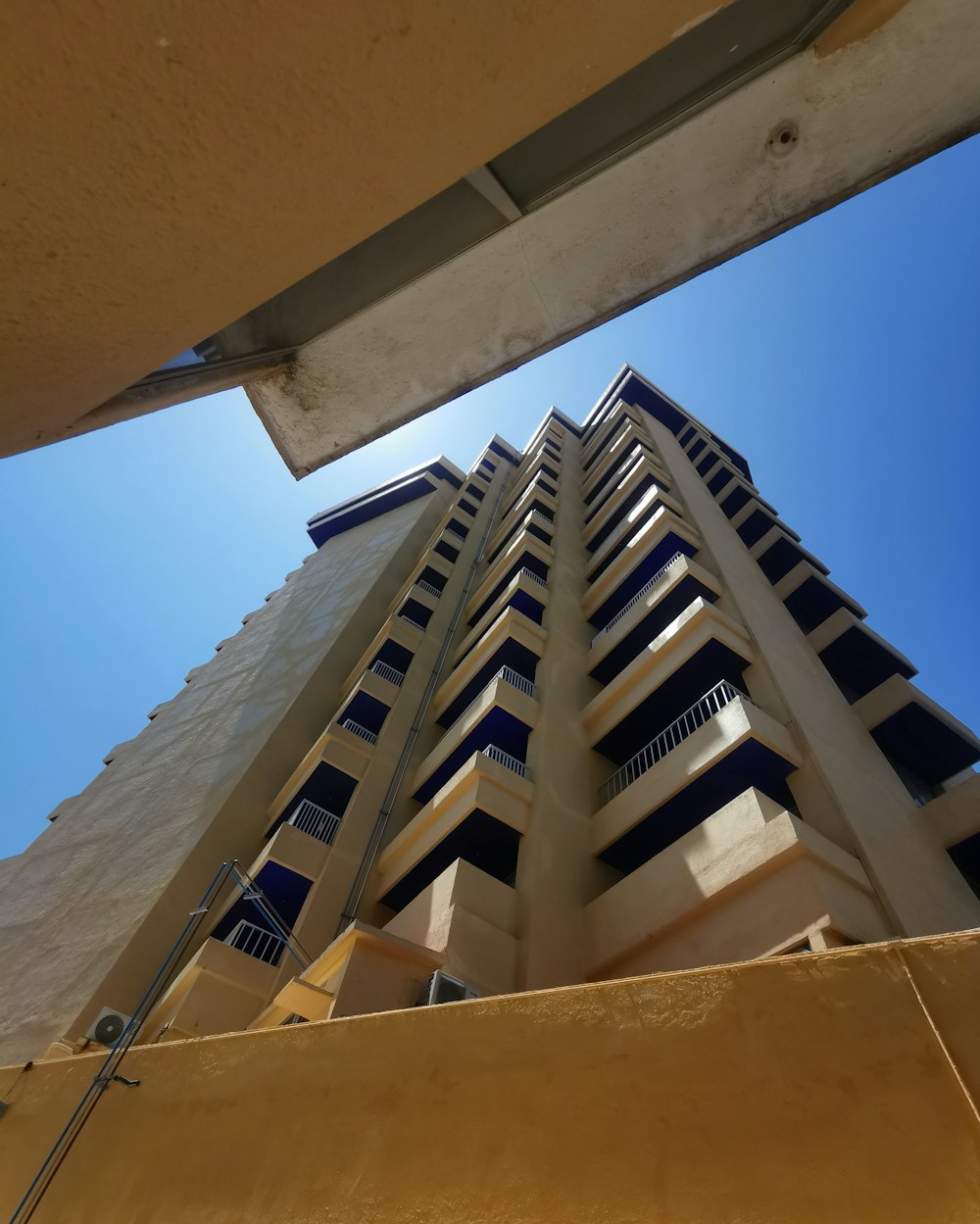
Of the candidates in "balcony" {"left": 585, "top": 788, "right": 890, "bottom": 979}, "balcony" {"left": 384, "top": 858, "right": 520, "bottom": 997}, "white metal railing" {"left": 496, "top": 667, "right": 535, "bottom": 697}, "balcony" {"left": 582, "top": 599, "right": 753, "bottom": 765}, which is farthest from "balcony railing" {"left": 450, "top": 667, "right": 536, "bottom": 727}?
"balcony" {"left": 585, "top": 788, "right": 890, "bottom": 979}

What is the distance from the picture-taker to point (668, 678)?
1255 centimetres

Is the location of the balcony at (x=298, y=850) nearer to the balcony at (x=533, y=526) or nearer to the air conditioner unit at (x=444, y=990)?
the air conditioner unit at (x=444, y=990)

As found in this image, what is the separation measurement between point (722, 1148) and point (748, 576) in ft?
50.9

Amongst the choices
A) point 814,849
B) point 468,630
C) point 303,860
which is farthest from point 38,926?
point 814,849

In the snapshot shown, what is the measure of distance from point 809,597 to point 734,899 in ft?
44.0

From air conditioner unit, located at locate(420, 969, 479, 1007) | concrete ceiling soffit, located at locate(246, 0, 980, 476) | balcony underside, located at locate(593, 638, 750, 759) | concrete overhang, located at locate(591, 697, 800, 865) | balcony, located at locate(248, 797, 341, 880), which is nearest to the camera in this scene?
concrete ceiling soffit, located at locate(246, 0, 980, 476)

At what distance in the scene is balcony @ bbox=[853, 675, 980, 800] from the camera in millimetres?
13828

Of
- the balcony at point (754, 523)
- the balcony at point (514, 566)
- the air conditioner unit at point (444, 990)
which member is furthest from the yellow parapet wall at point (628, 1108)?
the balcony at point (754, 523)

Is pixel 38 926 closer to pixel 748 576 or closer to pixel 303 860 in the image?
pixel 303 860

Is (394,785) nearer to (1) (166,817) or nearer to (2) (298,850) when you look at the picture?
(2) (298,850)

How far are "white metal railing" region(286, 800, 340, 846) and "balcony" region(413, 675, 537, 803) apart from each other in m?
2.15

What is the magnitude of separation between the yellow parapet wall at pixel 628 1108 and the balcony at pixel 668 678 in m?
9.03

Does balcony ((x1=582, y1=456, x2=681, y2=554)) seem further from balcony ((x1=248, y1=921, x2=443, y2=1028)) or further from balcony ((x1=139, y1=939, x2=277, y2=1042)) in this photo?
balcony ((x1=248, y1=921, x2=443, y2=1028))

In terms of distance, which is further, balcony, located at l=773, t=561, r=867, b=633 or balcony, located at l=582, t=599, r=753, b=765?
balcony, located at l=773, t=561, r=867, b=633
